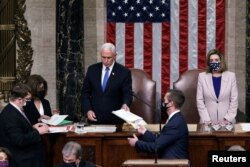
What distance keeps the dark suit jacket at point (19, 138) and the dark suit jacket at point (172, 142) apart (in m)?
1.22

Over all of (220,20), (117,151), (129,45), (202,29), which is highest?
(220,20)

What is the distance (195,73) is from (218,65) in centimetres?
144

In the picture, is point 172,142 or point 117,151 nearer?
point 172,142

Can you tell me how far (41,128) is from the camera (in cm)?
1131

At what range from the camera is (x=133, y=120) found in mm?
11211

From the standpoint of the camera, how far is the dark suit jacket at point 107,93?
41.2 feet

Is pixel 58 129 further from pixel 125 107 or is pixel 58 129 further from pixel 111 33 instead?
pixel 111 33

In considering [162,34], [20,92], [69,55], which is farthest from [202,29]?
[20,92]

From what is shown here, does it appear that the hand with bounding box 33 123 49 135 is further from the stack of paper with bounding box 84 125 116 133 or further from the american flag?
the american flag

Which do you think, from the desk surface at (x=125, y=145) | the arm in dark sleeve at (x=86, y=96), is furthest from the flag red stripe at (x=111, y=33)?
the desk surface at (x=125, y=145)

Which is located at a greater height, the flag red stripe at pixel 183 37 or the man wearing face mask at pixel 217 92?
the flag red stripe at pixel 183 37

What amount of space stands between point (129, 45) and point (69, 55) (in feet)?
3.26

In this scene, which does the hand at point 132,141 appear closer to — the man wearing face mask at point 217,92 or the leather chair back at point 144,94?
the man wearing face mask at point 217,92

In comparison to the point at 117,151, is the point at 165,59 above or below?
above
